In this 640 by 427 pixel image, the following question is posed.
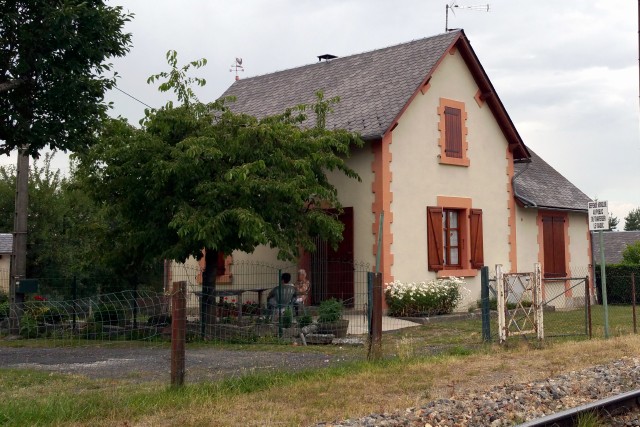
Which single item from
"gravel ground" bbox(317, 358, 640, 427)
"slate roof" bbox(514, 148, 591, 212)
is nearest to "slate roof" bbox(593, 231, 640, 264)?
"slate roof" bbox(514, 148, 591, 212)

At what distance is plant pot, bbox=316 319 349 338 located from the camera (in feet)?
48.3

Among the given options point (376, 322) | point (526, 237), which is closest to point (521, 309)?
point (376, 322)

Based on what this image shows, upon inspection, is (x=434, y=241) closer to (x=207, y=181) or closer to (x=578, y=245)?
(x=207, y=181)

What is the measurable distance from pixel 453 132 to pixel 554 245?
6.05m

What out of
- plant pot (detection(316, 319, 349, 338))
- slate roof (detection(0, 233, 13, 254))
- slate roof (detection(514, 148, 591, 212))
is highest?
slate roof (detection(514, 148, 591, 212))

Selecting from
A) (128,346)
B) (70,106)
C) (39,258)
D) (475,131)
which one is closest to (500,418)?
(128,346)

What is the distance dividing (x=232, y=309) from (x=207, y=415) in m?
8.03

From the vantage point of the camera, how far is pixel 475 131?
21.7 meters

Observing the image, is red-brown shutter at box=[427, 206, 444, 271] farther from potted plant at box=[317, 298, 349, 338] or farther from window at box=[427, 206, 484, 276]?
potted plant at box=[317, 298, 349, 338]

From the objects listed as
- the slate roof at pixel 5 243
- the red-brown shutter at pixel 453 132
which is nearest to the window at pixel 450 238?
the red-brown shutter at pixel 453 132

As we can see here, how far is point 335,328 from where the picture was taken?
14.8 m

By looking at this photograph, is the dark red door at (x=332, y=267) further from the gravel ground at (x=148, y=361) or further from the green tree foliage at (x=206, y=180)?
the gravel ground at (x=148, y=361)

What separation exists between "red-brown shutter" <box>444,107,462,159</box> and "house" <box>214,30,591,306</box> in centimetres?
3

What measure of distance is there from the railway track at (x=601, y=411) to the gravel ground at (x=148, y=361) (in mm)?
4082
